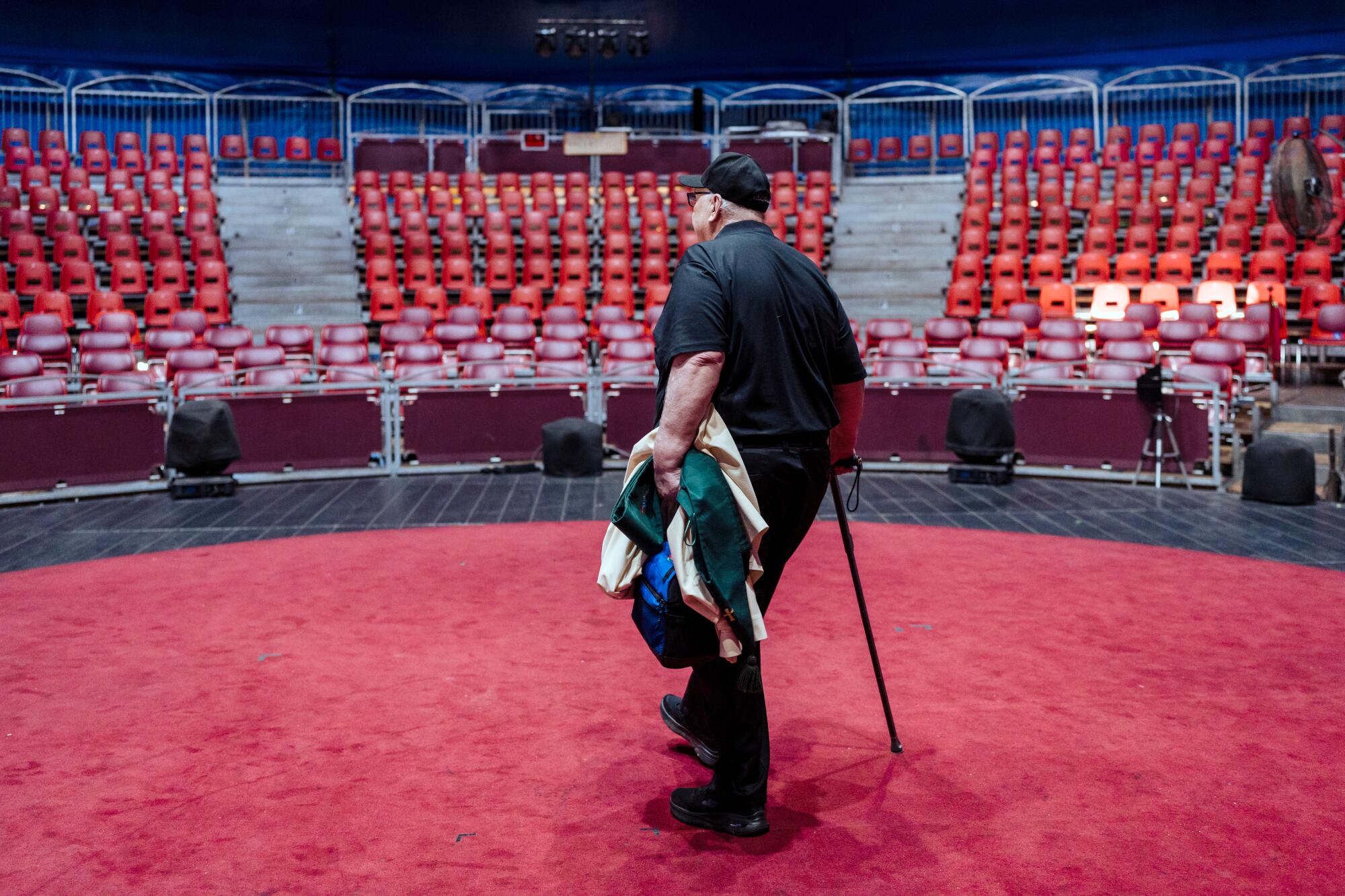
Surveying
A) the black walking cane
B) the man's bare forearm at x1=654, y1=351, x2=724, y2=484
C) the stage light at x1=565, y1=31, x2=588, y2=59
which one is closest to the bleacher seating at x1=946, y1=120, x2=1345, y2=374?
the stage light at x1=565, y1=31, x2=588, y2=59

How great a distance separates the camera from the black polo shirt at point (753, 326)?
2.89 meters

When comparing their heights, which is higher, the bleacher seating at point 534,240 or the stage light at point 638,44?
the stage light at point 638,44

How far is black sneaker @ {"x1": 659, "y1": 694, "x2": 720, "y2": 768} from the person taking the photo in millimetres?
3463

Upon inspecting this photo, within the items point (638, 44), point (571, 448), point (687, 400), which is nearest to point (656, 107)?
point (638, 44)

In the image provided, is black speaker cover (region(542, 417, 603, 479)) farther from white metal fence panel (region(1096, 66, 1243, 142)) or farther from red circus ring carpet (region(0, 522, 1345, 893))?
white metal fence panel (region(1096, 66, 1243, 142))

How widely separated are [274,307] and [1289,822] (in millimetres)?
15152

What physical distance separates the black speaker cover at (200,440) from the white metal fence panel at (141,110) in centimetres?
1555

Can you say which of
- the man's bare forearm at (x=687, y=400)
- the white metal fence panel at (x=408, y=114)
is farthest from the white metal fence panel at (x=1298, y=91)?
the man's bare forearm at (x=687, y=400)

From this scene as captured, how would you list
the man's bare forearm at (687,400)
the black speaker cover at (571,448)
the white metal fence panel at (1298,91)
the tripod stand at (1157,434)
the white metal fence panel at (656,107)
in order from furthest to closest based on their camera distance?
the white metal fence panel at (656,107)
the white metal fence panel at (1298,91)
the black speaker cover at (571,448)
the tripod stand at (1157,434)
the man's bare forearm at (687,400)

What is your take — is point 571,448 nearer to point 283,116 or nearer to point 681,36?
point 681,36

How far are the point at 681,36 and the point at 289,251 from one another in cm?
820

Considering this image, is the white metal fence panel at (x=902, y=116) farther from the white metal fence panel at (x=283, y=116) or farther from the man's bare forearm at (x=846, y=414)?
the man's bare forearm at (x=846, y=414)

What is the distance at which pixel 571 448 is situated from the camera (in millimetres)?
9797

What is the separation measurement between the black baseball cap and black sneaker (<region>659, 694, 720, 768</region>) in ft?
5.33
